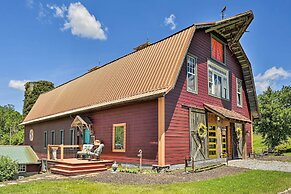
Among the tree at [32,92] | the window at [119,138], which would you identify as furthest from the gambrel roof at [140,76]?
the tree at [32,92]

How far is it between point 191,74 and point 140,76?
2.55 metres

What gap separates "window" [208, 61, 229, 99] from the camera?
1578 centimetres

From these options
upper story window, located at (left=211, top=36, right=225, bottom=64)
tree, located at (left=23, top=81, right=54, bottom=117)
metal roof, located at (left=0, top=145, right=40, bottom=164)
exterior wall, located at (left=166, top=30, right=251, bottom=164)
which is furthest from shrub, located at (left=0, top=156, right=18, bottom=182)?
tree, located at (left=23, top=81, right=54, bottom=117)

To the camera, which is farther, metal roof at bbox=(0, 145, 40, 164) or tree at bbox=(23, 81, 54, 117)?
tree at bbox=(23, 81, 54, 117)

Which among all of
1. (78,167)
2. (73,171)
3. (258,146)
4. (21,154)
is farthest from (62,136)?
(258,146)

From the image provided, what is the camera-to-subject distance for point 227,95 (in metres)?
17.4

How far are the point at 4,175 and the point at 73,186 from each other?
25.9 ft

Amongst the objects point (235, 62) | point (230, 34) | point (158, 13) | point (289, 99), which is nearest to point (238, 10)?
point (230, 34)

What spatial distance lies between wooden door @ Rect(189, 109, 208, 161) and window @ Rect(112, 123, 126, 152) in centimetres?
327

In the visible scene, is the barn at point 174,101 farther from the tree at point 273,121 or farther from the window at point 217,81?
the tree at point 273,121

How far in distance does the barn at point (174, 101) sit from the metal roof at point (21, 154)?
5.95m

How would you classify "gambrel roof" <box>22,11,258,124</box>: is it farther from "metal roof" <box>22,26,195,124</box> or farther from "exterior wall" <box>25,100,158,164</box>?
"exterior wall" <box>25,100,158,164</box>

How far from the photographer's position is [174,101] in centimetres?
1257

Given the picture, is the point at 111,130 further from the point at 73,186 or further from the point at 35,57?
the point at 35,57
